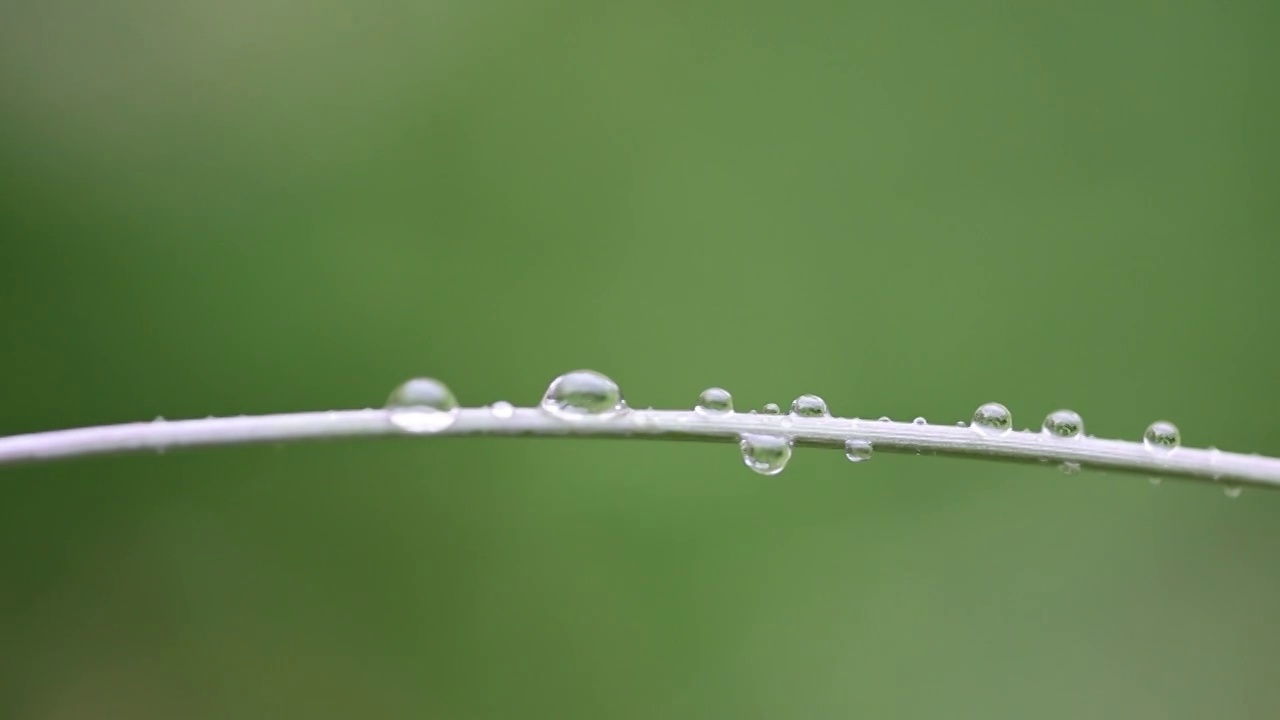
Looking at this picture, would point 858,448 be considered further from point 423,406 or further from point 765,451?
point 423,406

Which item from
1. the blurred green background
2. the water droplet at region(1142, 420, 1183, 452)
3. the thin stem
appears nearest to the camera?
the thin stem

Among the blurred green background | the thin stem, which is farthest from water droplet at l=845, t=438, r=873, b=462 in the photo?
the blurred green background

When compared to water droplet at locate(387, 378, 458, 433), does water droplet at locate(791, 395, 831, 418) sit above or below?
above

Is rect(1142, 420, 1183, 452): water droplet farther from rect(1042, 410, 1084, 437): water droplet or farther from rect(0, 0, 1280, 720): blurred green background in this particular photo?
rect(0, 0, 1280, 720): blurred green background

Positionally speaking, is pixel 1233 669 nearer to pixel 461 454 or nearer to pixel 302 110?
pixel 461 454

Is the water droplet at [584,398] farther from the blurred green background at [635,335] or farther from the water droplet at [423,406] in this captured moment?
the blurred green background at [635,335]

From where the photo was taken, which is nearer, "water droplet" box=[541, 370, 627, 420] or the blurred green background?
"water droplet" box=[541, 370, 627, 420]

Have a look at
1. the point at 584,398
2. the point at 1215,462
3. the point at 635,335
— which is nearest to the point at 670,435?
the point at 584,398
